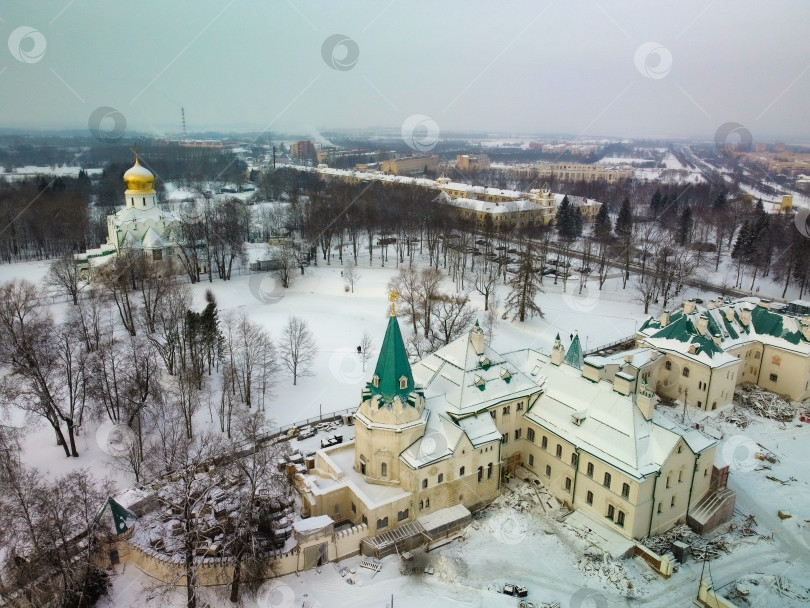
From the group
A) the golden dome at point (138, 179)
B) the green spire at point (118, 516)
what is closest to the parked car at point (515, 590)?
the green spire at point (118, 516)

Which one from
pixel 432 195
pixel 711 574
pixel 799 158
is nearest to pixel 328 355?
pixel 711 574

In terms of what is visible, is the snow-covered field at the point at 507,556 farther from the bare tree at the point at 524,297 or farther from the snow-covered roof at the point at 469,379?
the bare tree at the point at 524,297

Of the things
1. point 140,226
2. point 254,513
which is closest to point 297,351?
point 254,513

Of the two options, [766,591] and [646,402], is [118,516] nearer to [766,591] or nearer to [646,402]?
[646,402]

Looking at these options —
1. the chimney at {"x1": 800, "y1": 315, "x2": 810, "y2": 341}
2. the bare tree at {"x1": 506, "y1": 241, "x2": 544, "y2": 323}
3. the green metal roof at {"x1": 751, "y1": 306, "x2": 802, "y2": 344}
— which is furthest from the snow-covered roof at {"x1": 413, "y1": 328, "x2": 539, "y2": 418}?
the chimney at {"x1": 800, "y1": 315, "x2": 810, "y2": 341}

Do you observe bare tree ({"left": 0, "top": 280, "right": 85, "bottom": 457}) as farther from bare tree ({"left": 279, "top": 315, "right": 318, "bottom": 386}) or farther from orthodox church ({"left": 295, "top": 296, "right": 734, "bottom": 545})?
orthodox church ({"left": 295, "top": 296, "right": 734, "bottom": 545})

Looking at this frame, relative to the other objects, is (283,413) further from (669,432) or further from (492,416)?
(669,432)

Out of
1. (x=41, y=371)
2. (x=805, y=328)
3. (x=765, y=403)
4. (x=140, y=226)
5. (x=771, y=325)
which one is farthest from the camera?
(x=140, y=226)
